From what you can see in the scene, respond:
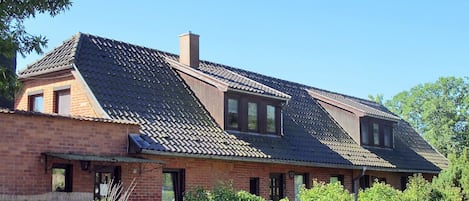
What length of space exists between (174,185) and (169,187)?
0.18m

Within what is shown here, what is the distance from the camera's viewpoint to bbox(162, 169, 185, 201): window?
20500 millimetres

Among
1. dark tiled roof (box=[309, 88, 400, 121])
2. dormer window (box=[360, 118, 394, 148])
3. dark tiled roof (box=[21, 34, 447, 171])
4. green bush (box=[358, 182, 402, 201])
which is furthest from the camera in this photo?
dark tiled roof (box=[309, 88, 400, 121])

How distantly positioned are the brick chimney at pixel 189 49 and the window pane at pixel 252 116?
2839 millimetres

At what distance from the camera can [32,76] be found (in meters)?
22.7

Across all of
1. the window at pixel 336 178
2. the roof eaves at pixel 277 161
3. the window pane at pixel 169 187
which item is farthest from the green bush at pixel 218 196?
the window at pixel 336 178

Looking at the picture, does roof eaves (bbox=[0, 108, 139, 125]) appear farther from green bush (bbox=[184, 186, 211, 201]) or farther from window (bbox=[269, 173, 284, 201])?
window (bbox=[269, 173, 284, 201])

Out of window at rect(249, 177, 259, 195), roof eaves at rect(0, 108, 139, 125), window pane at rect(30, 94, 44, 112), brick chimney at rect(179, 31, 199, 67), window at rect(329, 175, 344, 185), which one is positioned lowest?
window at rect(249, 177, 259, 195)

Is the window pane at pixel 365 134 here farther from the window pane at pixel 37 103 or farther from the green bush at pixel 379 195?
the window pane at pixel 37 103

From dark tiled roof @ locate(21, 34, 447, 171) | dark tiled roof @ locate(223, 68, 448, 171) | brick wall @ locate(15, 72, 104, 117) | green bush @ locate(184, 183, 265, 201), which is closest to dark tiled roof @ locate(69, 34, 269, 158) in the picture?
dark tiled roof @ locate(21, 34, 447, 171)

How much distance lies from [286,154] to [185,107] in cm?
387

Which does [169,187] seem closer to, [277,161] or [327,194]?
[277,161]

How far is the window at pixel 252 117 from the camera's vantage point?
24484 mm

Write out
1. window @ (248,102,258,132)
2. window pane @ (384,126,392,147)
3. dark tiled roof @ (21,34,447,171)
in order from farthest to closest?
window pane @ (384,126,392,147)
window @ (248,102,258,132)
dark tiled roof @ (21,34,447,171)

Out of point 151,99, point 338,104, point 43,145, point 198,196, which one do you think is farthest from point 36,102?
point 338,104
